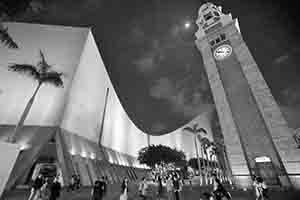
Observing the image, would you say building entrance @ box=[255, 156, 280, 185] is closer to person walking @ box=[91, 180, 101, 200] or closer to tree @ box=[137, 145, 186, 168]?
person walking @ box=[91, 180, 101, 200]

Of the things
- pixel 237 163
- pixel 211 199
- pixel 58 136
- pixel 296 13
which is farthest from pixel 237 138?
pixel 58 136

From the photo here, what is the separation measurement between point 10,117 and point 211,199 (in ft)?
69.2

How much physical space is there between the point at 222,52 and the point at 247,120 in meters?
12.1

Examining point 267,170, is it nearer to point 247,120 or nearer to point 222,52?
point 247,120

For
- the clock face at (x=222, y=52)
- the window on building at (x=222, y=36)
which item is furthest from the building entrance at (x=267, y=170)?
the window on building at (x=222, y=36)

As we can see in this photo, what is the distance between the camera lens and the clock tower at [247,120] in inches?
612

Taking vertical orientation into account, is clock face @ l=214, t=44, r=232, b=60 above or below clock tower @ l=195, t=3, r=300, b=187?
above

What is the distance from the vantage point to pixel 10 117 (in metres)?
16.2

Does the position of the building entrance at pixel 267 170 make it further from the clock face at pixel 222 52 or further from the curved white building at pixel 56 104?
the curved white building at pixel 56 104

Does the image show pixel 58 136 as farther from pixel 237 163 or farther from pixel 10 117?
pixel 237 163

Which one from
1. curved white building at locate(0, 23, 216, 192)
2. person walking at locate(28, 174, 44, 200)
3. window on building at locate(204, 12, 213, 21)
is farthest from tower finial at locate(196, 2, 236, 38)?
person walking at locate(28, 174, 44, 200)

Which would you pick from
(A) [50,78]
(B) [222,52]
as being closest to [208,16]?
(B) [222,52]

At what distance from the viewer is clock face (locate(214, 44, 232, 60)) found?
23.5 m

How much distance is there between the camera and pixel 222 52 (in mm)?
24219
